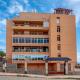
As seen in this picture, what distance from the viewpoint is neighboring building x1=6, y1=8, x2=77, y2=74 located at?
7881cm

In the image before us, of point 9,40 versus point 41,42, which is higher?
point 9,40

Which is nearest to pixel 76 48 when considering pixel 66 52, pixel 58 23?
pixel 66 52

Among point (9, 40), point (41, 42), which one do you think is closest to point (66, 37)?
point (41, 42)

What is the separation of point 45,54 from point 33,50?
3.35m

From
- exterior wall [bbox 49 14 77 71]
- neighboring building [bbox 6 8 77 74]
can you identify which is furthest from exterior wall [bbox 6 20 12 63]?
exterior wall [bbox 49 14 77 71]

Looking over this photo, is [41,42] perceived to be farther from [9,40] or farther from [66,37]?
[9,40]

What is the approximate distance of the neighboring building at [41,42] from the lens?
78.8 meters

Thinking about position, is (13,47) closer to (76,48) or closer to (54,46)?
(54,46)

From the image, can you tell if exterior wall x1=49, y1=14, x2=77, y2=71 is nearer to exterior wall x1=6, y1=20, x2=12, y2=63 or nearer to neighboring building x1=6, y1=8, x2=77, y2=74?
neighboring building x1=6, y1=8, x2=77, y2=74

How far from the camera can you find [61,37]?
7938 cm

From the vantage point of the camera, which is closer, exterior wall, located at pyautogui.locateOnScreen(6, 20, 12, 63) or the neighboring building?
the neighboring building

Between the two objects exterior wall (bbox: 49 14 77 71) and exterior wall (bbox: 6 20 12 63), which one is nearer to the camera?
exterior wall (bbox: 49 14 77 71)

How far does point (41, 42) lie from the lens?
7994 cm

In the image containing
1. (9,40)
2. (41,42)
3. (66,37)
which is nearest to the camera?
(66,37)
